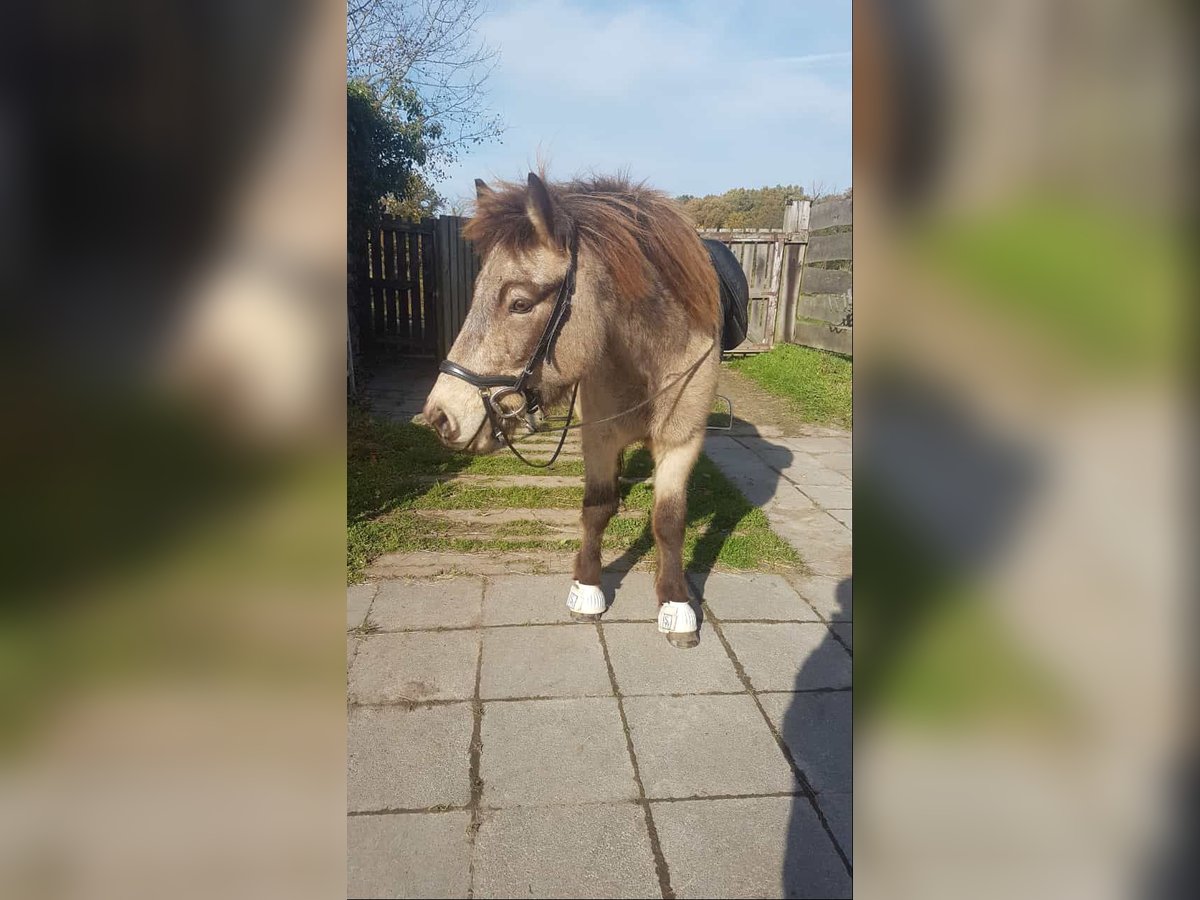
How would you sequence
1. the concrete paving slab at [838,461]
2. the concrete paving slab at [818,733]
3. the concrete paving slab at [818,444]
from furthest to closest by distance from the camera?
the concrete paving slab at [818,444]
the concrete paving slab at [838,461]
the concrete paving slab at [818,733]

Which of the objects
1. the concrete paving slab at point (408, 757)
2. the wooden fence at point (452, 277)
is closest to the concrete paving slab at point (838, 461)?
the wooden fence at point (452, 277)

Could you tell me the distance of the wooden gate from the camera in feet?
31.6

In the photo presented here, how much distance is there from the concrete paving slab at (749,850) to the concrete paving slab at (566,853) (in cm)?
8

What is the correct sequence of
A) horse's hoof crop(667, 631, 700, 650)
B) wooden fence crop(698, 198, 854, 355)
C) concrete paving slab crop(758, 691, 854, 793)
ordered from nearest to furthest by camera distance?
concrete paving slab crop(758, 691, 854, 793) → horse's hoof crop(667, 631, 700, 650) → wooden fence crop(698, 198, 854, 355)

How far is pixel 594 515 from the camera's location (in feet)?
11.2

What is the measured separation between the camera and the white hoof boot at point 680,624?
3020 mm

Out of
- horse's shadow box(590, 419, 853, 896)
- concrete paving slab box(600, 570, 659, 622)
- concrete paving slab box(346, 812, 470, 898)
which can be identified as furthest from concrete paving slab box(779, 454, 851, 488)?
concrete paving slab box(346, 812, 470, 898)

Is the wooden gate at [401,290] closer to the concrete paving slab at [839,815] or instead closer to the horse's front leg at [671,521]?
the horse's front leg at [671,521]

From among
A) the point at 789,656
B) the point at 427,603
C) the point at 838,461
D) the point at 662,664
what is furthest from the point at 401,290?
the point at 789,656

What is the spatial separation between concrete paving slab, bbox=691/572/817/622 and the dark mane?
1.40 metres

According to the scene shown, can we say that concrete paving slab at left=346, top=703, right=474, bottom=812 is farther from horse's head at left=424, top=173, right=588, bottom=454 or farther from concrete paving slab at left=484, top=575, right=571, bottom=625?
horse's head at left=424, top=173, right=588, bottom=454

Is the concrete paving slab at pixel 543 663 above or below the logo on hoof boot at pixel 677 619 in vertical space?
below
